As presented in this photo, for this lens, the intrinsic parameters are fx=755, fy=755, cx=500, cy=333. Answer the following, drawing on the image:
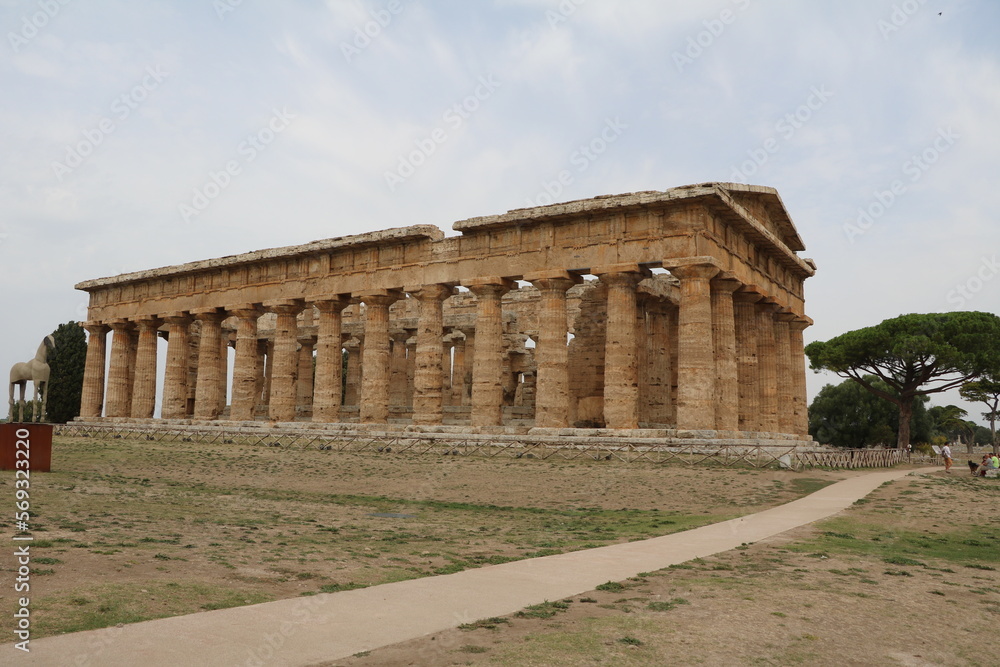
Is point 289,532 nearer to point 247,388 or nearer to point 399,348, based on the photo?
point 247,388

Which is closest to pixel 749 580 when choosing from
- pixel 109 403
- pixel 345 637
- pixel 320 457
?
pixel 345 637

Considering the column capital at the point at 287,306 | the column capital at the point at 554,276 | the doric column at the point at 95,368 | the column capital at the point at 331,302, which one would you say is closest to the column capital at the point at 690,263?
the column capital at the point at 554,276

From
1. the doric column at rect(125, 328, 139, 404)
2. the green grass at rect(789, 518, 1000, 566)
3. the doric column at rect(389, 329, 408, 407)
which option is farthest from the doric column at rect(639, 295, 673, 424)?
the doric column at rect(125, 328, 139, 404)

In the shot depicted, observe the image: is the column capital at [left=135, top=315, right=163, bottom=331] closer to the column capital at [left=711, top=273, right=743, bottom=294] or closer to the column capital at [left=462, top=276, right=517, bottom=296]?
the column capital at [left=462, top=276, right=517, bottom=296]

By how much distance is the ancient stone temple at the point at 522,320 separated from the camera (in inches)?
1177

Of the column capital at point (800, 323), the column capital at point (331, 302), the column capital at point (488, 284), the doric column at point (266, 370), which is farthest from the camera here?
the doric column at point (266, 370)

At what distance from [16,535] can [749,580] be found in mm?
9037

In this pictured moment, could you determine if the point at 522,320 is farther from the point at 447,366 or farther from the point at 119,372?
the point at 119,372

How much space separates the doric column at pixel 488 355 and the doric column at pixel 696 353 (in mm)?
7999

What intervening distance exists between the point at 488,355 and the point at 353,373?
2309 centimetres

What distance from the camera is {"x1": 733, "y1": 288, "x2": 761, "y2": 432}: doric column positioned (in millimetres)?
34938

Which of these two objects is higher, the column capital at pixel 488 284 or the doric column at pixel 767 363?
the column capital at pixel 488 284

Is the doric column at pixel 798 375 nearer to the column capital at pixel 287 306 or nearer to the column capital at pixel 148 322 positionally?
the column capital at pixel 287 306

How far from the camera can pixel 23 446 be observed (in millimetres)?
17516
